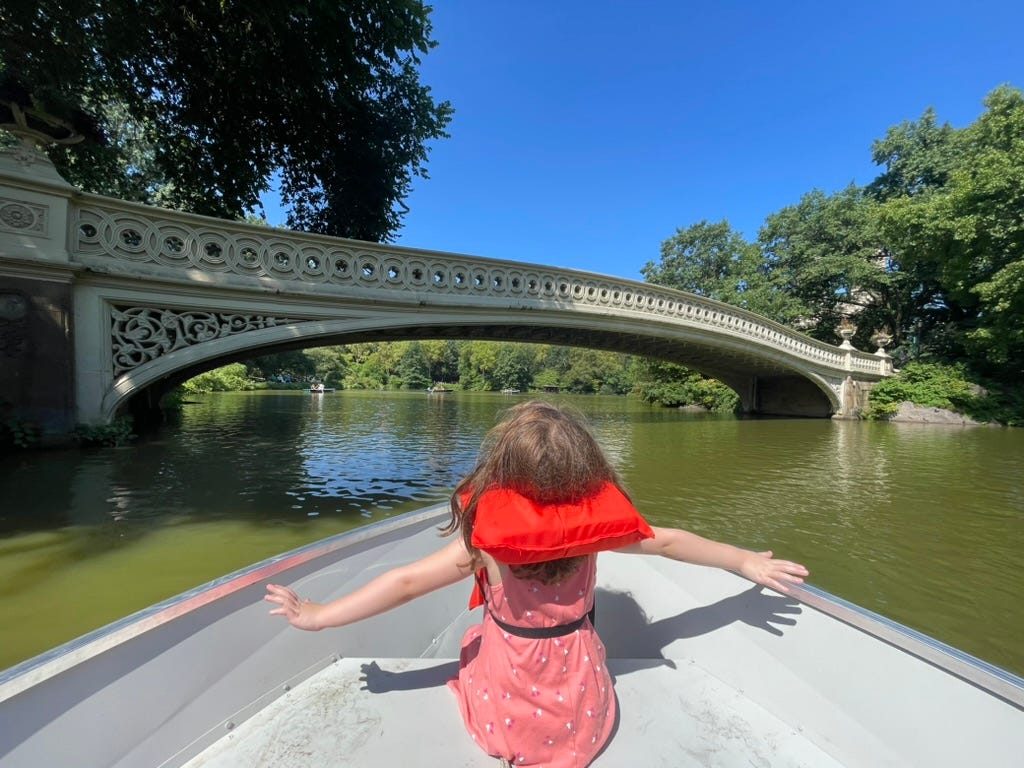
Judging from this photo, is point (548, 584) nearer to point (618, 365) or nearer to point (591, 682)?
point (591, 682)

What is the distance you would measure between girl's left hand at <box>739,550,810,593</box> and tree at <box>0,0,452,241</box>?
800cm

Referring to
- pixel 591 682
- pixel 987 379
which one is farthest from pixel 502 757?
pixel 987 379

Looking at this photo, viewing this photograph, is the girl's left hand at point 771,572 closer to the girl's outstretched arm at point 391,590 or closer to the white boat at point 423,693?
the white boat at point 423,693

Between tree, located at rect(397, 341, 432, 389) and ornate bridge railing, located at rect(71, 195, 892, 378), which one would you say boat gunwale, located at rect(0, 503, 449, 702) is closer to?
ornate bridge railing, located at rect(71, 195, 892, 378)

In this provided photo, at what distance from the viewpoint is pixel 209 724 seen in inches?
49.1

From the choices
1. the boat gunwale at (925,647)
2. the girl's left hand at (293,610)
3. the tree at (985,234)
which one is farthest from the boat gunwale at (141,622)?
the tree at (985,234)

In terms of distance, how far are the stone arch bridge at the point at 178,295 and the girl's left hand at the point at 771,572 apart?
7053mm

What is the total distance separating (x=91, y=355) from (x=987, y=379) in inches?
926

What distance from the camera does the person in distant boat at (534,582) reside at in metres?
0.97

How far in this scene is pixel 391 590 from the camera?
111 centimetres

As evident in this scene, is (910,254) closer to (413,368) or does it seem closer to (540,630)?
(540,630)

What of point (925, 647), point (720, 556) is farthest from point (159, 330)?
point (925, 647)

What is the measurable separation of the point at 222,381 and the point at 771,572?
3259 centimetres

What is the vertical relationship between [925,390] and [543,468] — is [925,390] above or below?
below
